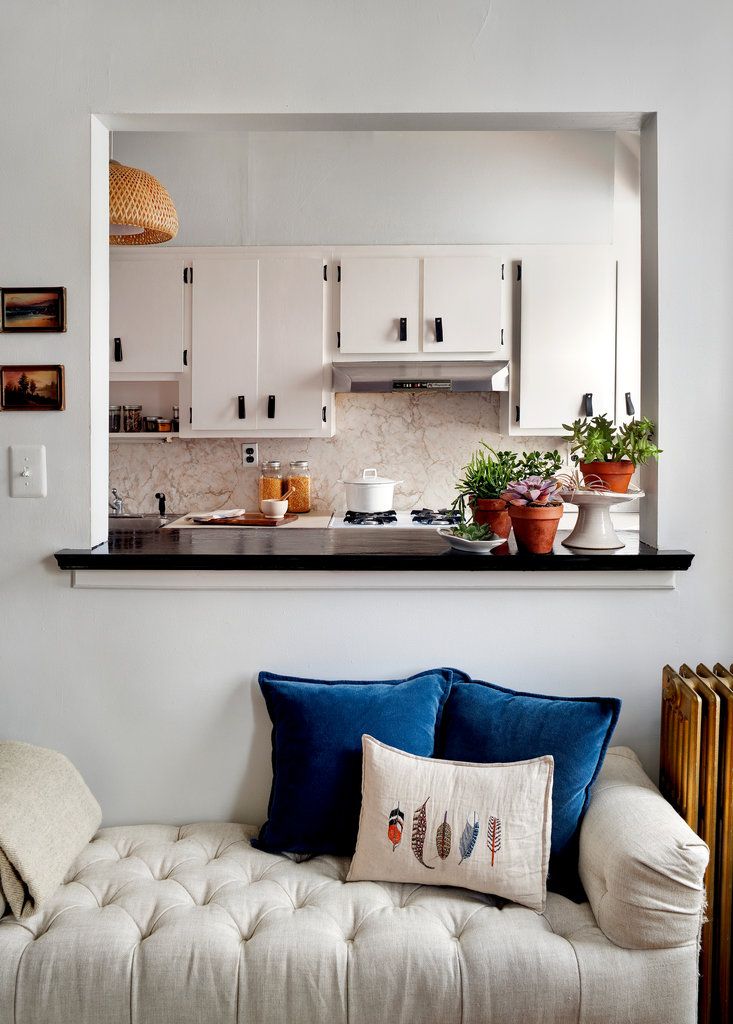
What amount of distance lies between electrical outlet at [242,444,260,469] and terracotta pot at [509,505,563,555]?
252 cm

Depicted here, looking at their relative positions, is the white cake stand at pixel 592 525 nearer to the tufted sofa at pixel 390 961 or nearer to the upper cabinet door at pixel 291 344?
the tufted sofa at pixel 390 961

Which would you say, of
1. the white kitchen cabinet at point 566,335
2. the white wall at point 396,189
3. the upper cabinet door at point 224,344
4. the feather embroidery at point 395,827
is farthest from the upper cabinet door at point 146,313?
the feather embroidery at point 395,827

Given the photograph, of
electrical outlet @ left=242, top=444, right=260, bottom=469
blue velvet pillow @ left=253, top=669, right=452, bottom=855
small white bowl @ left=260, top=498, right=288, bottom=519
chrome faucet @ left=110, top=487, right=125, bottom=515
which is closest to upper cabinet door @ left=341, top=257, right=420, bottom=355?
electrical outlet @ left=242, top=444, right=260, bottom=469

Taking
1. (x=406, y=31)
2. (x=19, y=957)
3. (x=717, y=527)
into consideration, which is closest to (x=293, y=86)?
(x=406, y=31)

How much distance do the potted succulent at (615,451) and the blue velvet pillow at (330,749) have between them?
66 centimetres

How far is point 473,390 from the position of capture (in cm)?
390

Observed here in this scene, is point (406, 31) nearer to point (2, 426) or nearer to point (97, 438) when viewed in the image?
point (97, 438)

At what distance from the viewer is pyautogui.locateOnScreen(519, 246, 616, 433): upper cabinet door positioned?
12.9ft

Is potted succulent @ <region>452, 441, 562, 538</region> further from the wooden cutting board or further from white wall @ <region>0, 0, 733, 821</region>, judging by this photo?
the wooden cutting board

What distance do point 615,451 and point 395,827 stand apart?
1.01m

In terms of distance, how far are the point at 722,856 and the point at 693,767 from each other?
0.21 meters

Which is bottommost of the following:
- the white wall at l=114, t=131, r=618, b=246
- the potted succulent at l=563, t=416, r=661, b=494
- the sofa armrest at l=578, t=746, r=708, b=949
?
the sofa armrest at l=578, t=746, r=708, b=949

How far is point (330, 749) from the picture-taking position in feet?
5.91

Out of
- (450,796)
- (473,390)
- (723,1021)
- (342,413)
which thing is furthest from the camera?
(342,413)
